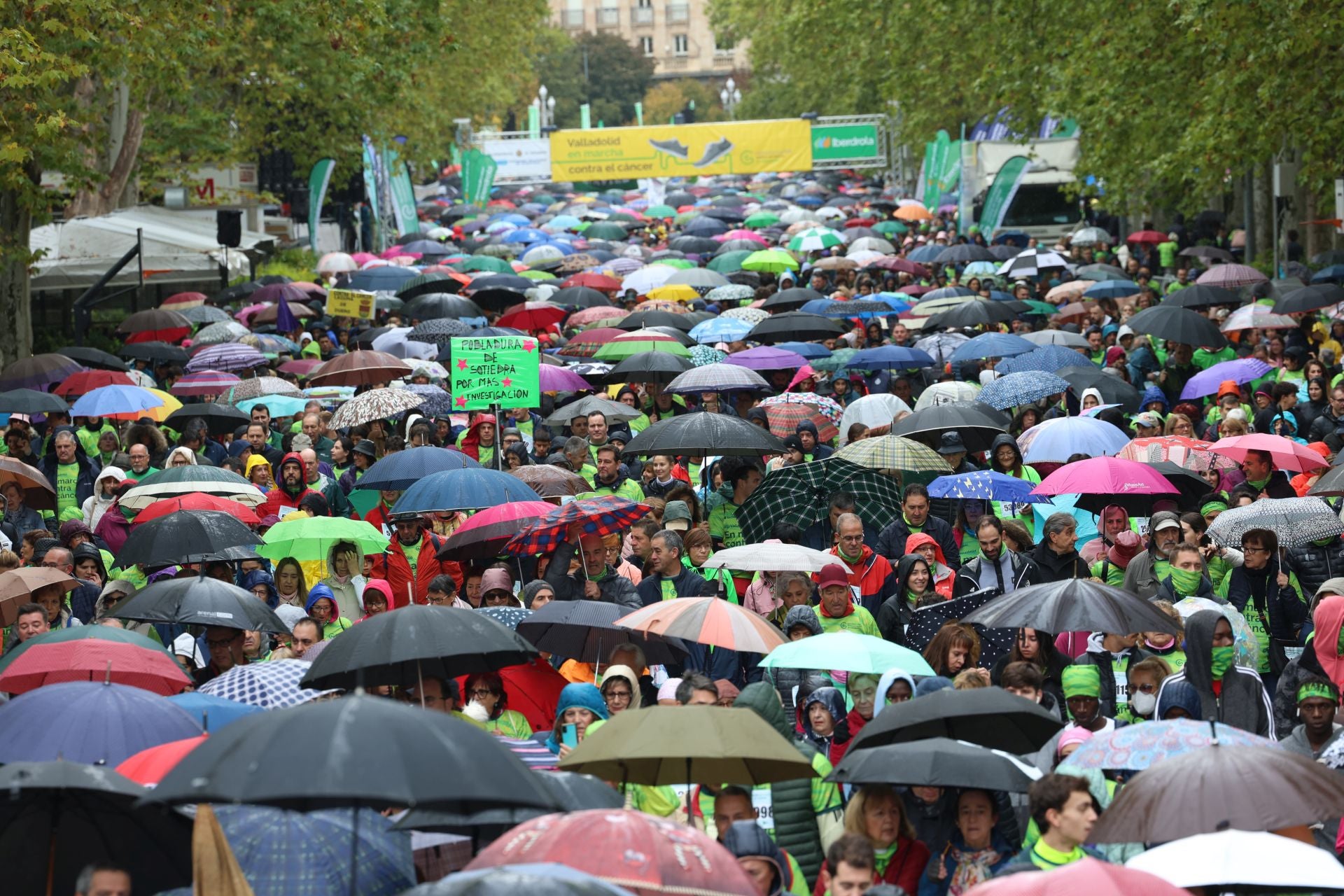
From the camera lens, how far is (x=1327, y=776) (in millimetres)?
6848

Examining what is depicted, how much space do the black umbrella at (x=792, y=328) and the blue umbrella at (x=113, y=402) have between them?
671 centimetres

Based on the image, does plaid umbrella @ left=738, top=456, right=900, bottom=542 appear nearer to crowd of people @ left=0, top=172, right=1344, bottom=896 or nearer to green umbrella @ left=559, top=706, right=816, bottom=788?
crowd of people @ left=0, top=172, right=1344, bottom=896

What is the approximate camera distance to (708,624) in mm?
9891

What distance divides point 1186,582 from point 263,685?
491 centimetres

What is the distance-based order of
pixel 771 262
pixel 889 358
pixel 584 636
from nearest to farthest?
1. pixel 584 636
2. pixel 889 358
3. pixel 771 262

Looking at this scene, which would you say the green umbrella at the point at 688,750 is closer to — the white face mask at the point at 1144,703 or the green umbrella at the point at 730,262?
the white face mask at the point at 1144,703

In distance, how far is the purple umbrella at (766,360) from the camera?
19000 mm

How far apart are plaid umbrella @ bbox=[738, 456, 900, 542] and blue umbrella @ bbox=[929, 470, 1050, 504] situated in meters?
0.46

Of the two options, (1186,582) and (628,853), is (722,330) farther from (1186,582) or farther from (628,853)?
(628,853)

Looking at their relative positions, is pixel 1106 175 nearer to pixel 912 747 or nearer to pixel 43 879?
pixel 912 747

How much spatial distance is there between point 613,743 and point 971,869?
1.40 metres

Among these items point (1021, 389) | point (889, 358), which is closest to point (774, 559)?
point (1021, 389)

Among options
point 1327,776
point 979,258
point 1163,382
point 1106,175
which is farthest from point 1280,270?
point 1327,776

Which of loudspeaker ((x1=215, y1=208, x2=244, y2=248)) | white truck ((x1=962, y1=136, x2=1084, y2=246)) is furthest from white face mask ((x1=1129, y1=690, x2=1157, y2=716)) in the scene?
white truck ((x1=962, y1=136, x2=1084, y2=246))
